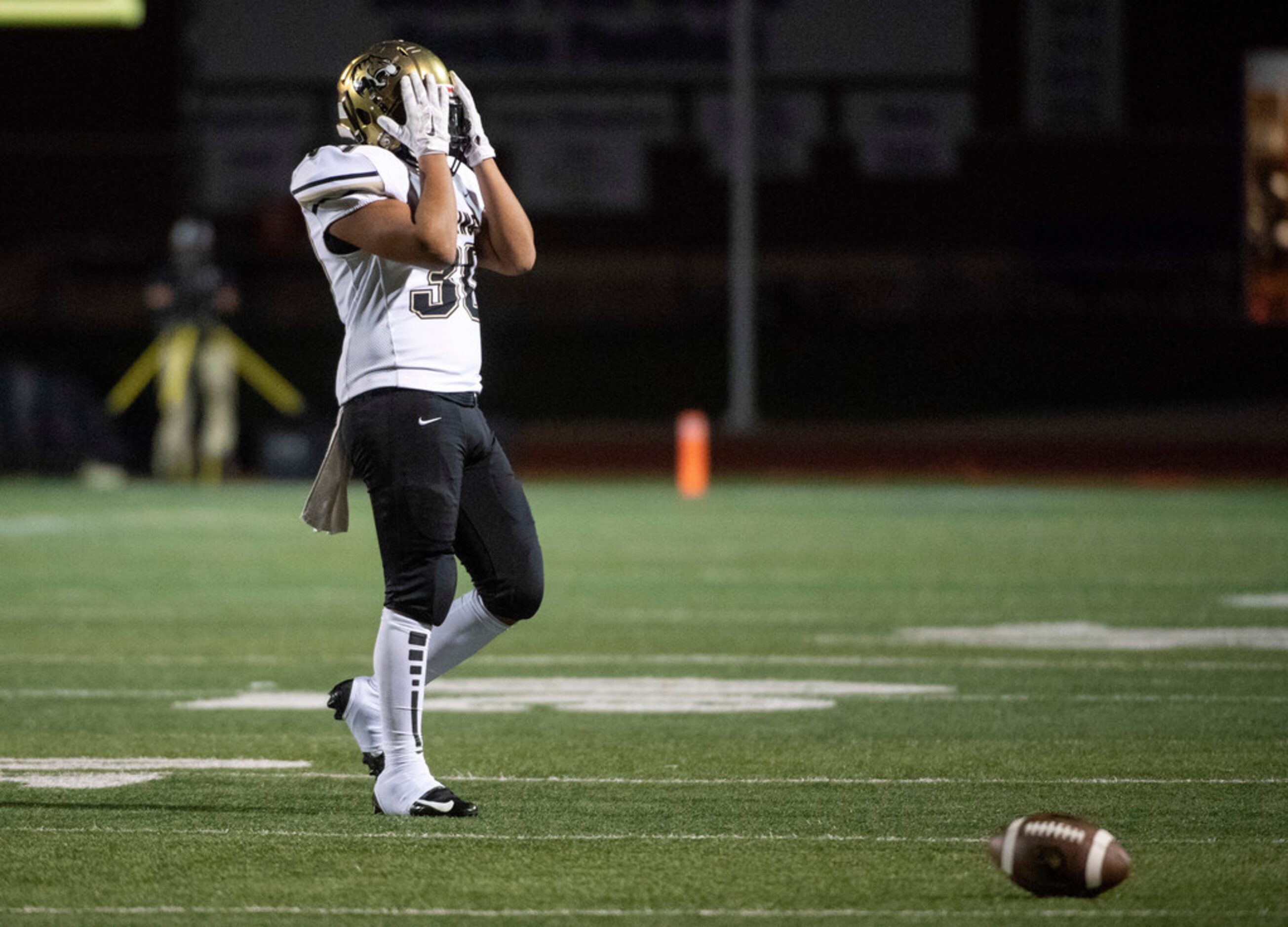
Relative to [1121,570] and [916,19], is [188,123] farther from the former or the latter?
[1121,570]

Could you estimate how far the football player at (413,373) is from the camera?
6129 millimetres

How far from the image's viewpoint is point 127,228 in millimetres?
38094

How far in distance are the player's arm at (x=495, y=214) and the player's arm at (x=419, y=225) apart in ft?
0.93

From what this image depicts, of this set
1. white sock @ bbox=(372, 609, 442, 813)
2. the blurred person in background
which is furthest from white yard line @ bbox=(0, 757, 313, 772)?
the blurred person in background

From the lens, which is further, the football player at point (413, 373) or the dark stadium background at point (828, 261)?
the dark stadium background at point (828, 261)

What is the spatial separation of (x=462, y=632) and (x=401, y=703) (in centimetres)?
38

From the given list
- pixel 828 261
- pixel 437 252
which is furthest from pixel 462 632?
pixel 828 261

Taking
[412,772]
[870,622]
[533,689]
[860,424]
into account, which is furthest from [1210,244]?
[412,772]

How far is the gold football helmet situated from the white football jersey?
62 mm

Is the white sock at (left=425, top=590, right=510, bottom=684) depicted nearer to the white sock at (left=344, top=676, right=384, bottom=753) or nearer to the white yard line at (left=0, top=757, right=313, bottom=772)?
the white sock at (left=344, top=676, right=384, bottom=753)

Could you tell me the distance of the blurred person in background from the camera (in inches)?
957

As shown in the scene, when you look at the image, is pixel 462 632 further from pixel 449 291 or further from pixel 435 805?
pixel 449 291

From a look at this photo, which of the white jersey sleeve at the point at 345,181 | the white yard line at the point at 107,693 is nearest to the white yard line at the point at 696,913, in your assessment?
the white jersey sleeve at the point at 345,181

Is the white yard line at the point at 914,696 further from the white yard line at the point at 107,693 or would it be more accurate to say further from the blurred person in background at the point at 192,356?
the blurred person in background at the point at 192,356
